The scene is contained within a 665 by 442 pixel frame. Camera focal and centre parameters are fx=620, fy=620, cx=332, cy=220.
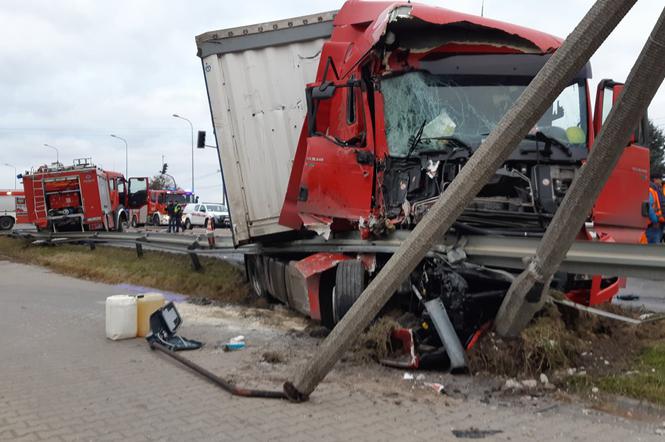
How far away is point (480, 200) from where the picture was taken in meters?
5.62

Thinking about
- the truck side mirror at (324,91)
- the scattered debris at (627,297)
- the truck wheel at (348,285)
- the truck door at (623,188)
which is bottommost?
the scattered debris at (627,297)

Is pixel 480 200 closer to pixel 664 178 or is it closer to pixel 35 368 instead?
pixel 35 368

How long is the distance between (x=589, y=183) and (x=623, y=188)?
2266 mm

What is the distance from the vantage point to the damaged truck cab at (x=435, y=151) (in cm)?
552

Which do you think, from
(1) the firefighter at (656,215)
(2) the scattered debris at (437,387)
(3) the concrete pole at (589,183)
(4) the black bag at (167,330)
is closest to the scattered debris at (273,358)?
(4) the black bag at (167,330)

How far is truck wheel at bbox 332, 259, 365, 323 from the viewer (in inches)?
228

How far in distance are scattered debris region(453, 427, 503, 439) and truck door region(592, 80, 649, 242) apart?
2.46 meters

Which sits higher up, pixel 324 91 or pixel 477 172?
pixel 324 91

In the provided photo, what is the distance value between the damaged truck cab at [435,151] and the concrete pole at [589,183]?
0.44 meters

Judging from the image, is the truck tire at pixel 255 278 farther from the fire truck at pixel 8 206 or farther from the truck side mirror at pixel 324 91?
the fire truck at pixel 8 206

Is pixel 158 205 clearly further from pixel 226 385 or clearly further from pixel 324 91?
pixel 226 385

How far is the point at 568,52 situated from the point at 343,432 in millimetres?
2755

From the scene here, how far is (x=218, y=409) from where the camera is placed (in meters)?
4.43

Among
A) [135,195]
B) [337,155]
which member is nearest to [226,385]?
[337,155]
